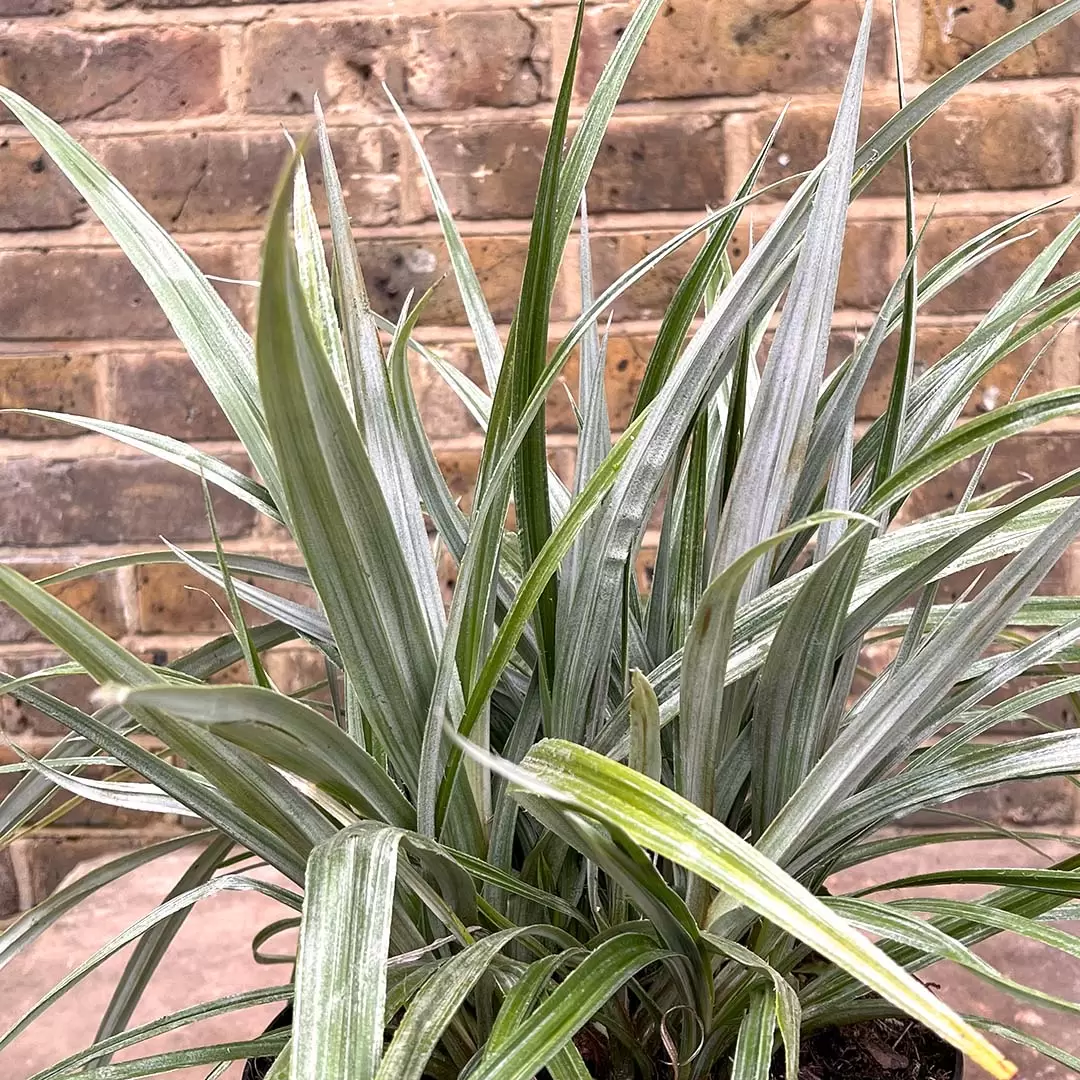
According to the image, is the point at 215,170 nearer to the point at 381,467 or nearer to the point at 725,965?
the point at 381,467

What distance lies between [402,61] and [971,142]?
0.59m

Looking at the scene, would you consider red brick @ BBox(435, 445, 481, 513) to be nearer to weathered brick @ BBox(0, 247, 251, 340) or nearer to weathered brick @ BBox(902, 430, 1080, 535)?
weathered brick @ BBox(0, 247, 251, 340)

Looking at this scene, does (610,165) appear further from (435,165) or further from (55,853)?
(55,853)

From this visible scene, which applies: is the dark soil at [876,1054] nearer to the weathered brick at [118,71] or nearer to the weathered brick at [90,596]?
the weathered brick at [90,596]

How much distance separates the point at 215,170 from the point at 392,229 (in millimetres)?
195

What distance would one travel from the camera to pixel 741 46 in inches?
37.9

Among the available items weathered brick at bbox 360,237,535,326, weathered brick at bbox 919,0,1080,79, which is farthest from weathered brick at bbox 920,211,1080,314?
weathered brick at bbox 360,237,535,326

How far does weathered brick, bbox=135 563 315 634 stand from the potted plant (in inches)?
21.8

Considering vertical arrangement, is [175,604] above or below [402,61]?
below

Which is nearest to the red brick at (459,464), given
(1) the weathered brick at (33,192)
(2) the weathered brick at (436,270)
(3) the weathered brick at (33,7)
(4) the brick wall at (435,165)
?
(4) the brick wall at (435,165)

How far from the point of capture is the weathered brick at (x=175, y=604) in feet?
3.53

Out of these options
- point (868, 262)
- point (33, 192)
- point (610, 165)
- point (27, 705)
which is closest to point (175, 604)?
point (27, 705)

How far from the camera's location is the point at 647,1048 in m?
0.46

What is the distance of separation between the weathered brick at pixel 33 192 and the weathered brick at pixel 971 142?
0.73 metres
